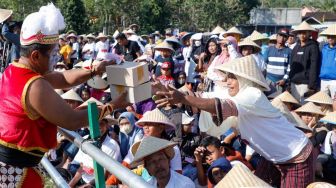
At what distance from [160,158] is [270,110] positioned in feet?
3.14

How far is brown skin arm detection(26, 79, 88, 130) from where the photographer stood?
250 centimetres

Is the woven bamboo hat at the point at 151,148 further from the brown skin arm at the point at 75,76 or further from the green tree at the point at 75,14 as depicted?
the green tree at the point at 75,14

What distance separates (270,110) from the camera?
11.1 ft

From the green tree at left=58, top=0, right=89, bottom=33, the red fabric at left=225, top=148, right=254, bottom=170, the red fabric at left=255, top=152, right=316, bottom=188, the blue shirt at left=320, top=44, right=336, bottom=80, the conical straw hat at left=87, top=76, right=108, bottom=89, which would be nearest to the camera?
the conical straw hat at left=87, top=76, right=108, bottom=89

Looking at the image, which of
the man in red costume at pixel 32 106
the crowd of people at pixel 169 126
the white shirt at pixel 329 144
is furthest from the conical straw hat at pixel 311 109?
the man in red costume at pixel 32 106

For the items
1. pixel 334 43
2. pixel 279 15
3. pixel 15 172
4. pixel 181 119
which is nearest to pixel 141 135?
pixel 181 119

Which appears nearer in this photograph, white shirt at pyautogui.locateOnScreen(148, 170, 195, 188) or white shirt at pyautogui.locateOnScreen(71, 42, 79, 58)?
white shirt at pyautogui.locateOnScreen(148, 170, 195, 188)

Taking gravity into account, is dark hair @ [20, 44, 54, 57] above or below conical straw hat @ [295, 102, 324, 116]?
above

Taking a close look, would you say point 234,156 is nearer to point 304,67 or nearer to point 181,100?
point 181,100

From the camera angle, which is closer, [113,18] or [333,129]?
[333,129]

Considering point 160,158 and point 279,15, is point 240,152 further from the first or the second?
point 279,15

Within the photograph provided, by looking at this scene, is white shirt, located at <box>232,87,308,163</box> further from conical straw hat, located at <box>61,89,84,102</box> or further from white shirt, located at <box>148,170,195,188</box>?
conical straw hat, located at <box>61,89,84,102</box>

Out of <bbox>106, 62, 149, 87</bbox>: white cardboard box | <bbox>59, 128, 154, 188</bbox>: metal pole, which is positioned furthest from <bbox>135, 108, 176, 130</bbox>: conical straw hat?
<bbox>59, 128, 154, 188</bbox>: metal pole

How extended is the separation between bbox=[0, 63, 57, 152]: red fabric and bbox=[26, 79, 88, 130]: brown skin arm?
A: 7 centimetres
